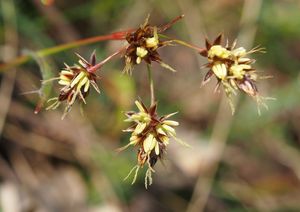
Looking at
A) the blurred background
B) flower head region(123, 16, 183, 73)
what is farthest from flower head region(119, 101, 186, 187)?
the blurred background

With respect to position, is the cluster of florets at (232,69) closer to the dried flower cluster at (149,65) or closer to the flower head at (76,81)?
the dried flower cluster at (149,65)

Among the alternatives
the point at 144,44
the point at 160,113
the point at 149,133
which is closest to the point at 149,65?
the point at 144,44

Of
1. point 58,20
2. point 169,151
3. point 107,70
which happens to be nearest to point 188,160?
point 169,151

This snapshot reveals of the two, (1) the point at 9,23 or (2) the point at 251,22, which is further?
(2) the point at 251,22

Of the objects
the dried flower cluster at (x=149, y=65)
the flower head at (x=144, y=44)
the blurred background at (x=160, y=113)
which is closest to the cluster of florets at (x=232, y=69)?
the dried flower cluster at (x=149, y=65)

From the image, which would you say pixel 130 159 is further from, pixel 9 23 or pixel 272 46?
pixel 272 46

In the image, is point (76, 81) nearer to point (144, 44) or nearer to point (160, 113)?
point (144, 44)
